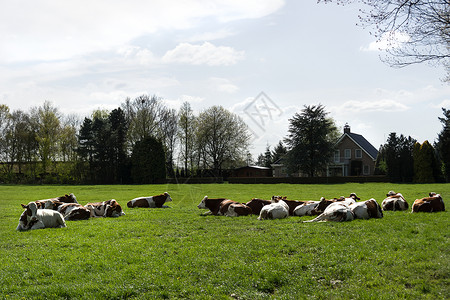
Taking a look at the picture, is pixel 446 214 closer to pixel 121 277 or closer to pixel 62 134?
pixel 121 277

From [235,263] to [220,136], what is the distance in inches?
2397

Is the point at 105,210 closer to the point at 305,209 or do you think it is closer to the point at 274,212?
the point at 274,212

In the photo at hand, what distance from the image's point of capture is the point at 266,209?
42.5 feet

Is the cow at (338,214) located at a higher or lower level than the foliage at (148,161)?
lower

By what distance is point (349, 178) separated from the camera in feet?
164

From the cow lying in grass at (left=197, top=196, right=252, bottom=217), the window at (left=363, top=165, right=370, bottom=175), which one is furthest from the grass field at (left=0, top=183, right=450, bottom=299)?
the window at (left=363, top=165, right=370, bottom=175)

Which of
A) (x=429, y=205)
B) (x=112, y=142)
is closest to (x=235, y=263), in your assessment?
(x=429, y=205)

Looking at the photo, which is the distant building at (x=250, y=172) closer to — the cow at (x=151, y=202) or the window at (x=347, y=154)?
the window at (x=347, y=154)

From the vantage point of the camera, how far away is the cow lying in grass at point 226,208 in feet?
46.2

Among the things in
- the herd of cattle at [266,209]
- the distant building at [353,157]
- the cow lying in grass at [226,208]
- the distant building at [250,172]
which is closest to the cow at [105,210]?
the herd of cattle at [266,209]

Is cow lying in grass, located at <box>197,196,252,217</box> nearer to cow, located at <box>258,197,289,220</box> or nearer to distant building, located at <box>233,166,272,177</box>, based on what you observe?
cow, located at <box>258,197,289,220</box>

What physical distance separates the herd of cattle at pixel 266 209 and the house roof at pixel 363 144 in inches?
2115

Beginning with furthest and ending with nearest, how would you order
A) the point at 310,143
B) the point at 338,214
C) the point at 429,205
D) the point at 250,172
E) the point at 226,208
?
the point at 250,172
the point at 310,143
the point at 226,208
the point at 429,205
the point at 338,214

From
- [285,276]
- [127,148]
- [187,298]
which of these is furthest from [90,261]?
[127,148]
